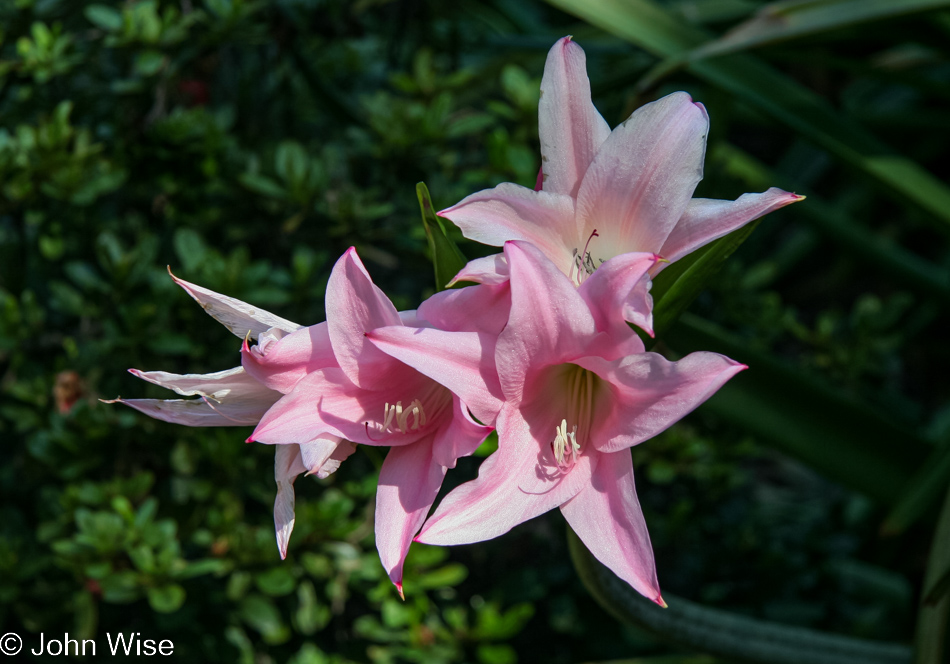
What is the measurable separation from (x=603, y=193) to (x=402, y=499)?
0.89 ft

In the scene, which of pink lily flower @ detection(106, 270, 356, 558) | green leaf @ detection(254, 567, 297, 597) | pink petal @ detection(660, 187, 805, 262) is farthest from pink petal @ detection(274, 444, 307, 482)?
green leaf @ detection(254, 567, 297, 597)

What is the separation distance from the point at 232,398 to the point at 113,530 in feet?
1.78

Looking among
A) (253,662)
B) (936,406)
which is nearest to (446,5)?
(253,662)

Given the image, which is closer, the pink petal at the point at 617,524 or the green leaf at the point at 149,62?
the pink petal at the point at 617,524

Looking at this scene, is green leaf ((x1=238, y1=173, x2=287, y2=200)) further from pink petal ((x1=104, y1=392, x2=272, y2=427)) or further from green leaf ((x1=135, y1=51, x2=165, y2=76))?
pink petal ((x1=104, y1=392, x2=272, y2=427))

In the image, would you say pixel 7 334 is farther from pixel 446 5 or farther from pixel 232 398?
pixel 446 5

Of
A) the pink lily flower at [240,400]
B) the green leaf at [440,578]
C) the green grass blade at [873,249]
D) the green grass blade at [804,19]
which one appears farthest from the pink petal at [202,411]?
the green grass blade at [873,249]

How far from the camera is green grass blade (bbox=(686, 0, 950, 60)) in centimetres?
113

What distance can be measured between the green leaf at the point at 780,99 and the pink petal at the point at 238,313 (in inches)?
36.5

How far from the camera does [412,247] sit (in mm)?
1149

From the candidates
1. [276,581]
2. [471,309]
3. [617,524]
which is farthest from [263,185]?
[617,524]

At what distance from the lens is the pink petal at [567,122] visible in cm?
56

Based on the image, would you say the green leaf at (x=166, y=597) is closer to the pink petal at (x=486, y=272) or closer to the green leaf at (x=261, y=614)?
the green leaf at (x=261, y=614)

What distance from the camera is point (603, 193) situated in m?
0.56
